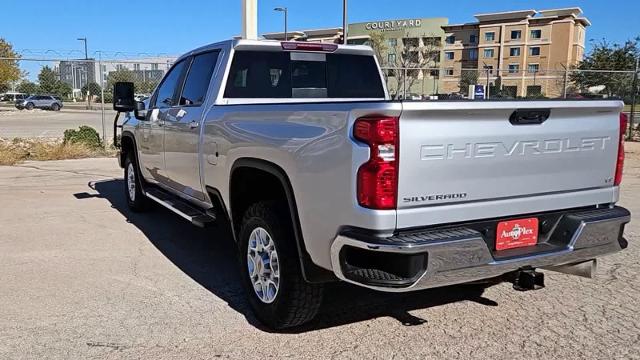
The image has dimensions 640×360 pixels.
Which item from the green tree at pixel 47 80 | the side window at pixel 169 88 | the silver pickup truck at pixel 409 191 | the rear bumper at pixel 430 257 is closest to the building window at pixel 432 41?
the green tree at pixel 47 80

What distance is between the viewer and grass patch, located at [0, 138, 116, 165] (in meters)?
13.3

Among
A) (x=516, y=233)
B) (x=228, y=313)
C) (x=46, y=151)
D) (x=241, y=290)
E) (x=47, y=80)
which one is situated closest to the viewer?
(x=516, y=233)

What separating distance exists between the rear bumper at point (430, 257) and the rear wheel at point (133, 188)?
4.96m

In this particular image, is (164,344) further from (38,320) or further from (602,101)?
(602,101)

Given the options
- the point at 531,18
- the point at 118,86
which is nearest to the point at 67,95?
the point at 531,18

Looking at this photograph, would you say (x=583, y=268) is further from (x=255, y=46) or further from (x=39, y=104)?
(x=39, y=104)

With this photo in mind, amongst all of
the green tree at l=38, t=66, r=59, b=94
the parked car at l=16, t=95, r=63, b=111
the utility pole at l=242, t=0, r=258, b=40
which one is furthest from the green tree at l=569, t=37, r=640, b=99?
the green tree at l=38, t=66, r=59, b=94

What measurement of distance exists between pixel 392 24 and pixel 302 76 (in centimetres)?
9098

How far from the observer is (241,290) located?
4.75 meters

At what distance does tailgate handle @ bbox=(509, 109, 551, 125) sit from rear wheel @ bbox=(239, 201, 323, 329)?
1531mm

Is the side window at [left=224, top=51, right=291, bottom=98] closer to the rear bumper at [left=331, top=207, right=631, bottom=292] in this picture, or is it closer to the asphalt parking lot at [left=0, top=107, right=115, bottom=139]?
the rear bumper at [left=331, top=207, right=631, bottom=292]

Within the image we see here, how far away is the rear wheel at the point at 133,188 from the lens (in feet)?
24.7

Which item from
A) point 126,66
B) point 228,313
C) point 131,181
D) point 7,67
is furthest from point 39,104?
point 228,313

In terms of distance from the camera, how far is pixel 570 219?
361cm
